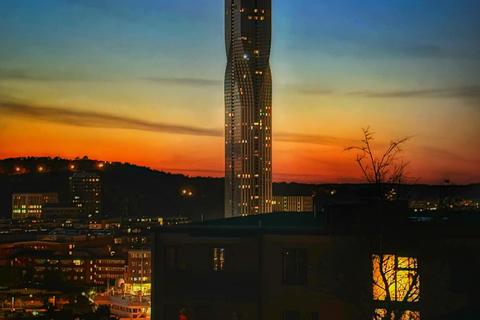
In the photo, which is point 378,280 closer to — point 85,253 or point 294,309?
point 294,309

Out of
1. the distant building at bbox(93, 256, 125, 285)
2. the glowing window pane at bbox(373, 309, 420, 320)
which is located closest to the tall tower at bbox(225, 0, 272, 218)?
the distant building at bbox(93, 256, 125, 285)

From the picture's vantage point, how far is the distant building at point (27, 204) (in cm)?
15793

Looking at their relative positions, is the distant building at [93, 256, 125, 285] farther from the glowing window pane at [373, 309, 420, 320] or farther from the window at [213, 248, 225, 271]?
the glowing window pane at [373, 309, 420, 320]

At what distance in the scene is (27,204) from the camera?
16188cm

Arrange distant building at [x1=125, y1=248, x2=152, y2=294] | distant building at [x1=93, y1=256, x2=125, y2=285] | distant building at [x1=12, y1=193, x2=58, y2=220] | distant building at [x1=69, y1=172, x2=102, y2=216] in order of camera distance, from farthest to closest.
Result: distant building at [x1=69, y1=172, x2=102, y2=216]
distant building at [x1=12, y1=193, x2=58, y2=220]
distant building at [x1=93, y1=256, x2=125, y2=285]
distant building at [x1=125, y1=248, x2=152, y2=294]

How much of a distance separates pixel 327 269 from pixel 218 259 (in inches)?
79.0

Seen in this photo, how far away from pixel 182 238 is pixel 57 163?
16982 centimetres

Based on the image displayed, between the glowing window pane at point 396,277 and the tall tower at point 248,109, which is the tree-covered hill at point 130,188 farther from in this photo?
the glowing window pane at point 396,277

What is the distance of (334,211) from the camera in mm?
14430

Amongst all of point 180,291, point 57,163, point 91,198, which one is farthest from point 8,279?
point 57,163

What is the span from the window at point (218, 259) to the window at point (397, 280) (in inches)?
103

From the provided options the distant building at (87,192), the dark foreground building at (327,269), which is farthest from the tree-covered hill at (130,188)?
the dark foreground building at (327,269)

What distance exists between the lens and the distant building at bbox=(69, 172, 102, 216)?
158 metres

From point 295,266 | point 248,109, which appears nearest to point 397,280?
point 295,266
